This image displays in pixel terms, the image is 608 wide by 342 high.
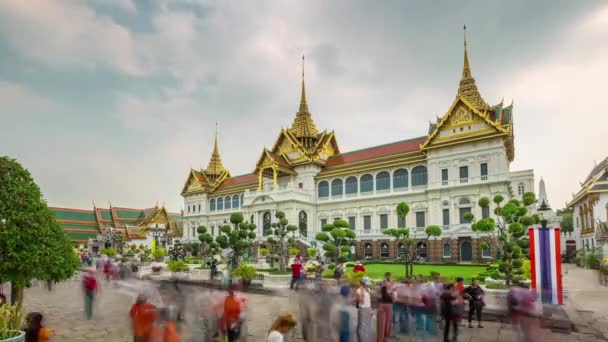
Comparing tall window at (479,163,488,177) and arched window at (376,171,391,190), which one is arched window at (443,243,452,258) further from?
arched window at (376,171,391,190)

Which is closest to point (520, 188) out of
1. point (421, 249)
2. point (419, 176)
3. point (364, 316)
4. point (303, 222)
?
point (419, 176)

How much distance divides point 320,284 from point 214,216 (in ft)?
175

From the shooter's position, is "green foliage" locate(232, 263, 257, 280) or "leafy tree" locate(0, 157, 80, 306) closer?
"leafy tree" locate(0, 157, 80, 306)

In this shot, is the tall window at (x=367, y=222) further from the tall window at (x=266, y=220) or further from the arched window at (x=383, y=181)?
the tall window at (x=266, y=220)

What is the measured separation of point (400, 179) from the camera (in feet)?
136

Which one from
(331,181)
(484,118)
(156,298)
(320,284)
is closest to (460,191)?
(484,118)

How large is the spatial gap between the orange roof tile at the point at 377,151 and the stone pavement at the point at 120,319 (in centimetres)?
2892

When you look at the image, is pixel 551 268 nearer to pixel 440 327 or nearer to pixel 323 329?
pixel 440 327

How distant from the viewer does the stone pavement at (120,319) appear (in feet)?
32.9

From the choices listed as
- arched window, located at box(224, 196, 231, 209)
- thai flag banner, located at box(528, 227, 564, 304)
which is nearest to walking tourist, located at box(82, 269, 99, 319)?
thai flag banner, located at box(528, 227, 564, 304)

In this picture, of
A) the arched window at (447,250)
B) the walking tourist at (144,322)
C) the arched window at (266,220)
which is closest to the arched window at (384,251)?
the arched window at (447,250)

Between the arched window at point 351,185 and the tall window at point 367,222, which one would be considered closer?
the tall window at point 367,222

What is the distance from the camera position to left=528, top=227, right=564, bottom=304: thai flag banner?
43.5 feet

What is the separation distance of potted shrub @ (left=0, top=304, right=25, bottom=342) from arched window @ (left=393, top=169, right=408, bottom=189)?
36726mm
